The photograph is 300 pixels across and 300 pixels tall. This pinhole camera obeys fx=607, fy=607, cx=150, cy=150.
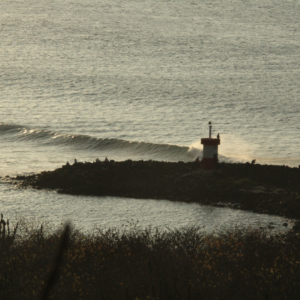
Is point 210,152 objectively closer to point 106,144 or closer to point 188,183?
point 188,183

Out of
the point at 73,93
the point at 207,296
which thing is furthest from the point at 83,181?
the point at 73,93

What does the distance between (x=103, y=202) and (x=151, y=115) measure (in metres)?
52.4

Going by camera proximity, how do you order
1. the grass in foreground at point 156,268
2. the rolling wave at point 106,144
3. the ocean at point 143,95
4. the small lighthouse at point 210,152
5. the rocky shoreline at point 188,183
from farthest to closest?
the rolling wave at point 106,144
the small lighthouse at point 210,152
the ocean at point 143,95
the rocky shoreline at point 188,183
the grass in foreground at point 156,268

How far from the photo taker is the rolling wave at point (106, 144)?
6694 centimetres

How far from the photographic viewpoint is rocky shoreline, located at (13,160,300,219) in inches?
1475

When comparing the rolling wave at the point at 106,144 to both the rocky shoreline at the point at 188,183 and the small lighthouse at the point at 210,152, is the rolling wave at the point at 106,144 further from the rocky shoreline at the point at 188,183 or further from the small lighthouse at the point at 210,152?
the small lighthouse at the point at 210,152

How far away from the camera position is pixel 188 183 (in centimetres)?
4059

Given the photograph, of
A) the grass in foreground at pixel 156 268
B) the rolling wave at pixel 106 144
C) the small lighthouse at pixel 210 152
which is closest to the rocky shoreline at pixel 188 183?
the small lighthouse at pixel 210 152

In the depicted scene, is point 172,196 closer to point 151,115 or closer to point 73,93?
point 151,115

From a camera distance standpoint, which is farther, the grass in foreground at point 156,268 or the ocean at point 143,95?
the ocean at point 143,95

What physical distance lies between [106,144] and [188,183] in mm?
32659

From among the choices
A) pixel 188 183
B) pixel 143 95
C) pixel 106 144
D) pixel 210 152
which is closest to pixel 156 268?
pixel 188 183

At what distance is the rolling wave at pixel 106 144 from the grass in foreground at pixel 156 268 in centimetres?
4154

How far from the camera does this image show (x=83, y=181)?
42.8 m
